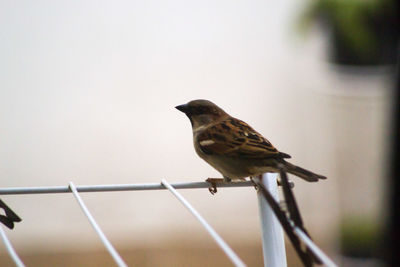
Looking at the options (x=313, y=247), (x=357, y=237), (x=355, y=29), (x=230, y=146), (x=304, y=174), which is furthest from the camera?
(x=357, y=237)

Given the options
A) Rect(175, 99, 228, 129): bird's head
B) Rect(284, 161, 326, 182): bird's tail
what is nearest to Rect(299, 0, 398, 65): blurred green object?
Rect(175, 99, 228, 129): bird's head

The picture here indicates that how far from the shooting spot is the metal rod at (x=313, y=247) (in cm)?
58

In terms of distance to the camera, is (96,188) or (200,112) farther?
(200,112)

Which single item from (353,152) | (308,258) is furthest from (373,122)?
(308,258)

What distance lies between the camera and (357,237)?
9.89ft

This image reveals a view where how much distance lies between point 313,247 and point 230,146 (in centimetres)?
89

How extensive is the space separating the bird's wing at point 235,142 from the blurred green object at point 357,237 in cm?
155

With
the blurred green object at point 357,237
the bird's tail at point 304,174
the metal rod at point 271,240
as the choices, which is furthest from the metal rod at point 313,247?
the blurred green object at point 357,237

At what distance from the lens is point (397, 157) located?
0.46 m

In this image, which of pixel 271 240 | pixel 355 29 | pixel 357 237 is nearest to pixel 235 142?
pixel 271 240

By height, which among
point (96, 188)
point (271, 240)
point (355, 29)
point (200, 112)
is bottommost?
point (271, 240)

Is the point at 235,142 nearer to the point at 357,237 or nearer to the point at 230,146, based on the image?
the point at 230,146

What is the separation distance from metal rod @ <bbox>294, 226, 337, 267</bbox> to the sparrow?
0.53 m

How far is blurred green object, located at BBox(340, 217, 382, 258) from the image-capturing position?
2.92 meters
